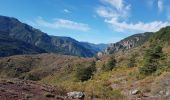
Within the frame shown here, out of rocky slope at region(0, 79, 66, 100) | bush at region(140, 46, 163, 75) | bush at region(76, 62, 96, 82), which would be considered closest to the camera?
rocky slope at region(0, 79, 66, 100)

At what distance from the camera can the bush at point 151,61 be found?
33.1m

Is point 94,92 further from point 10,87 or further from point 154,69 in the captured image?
point 154,69

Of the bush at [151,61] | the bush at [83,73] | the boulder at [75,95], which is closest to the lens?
the boulder at [75,95]

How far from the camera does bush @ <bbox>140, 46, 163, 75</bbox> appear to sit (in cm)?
3309

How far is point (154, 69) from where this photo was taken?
33.0m

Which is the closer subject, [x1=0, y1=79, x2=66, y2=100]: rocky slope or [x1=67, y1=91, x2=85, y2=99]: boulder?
[x1=0, y1=79, x2=66, y2=100]: rocky slope

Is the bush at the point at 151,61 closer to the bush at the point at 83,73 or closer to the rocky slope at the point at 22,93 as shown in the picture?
the rocky slope at the point at 22,93

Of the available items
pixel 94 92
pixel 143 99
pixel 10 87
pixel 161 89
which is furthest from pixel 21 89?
pixel 161 89

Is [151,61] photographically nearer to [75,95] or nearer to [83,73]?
[83,73]

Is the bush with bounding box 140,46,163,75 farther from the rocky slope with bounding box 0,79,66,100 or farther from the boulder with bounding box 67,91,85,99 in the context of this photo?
the boulder with bounding box 67,91,85,99

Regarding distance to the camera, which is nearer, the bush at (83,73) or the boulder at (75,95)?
the boulder at (75,95)

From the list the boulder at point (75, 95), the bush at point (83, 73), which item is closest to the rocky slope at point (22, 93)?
the boulder at point (75, 95)

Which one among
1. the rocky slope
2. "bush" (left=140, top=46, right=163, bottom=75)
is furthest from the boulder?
"bush" (left=140, top=46, right=163, bottom=75)

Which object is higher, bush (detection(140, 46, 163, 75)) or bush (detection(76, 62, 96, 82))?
bush (detection(140, 46, 163, 75))
